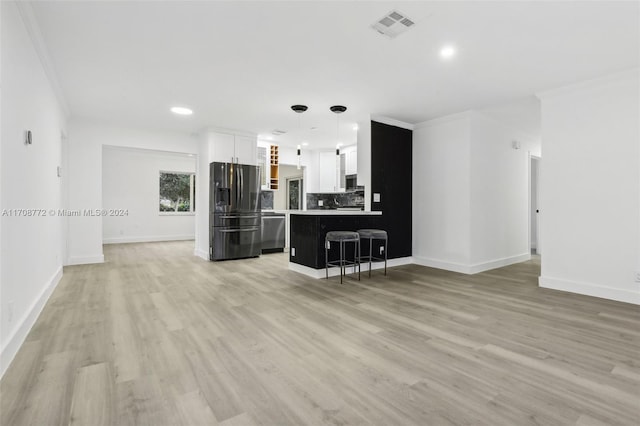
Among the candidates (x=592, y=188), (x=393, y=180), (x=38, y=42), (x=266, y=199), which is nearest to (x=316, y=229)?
(x=393, y=180)

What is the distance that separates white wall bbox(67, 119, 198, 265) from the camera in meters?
5.43

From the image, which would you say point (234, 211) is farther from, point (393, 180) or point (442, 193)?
point (442, 193)

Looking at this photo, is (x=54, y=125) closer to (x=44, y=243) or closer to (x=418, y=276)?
(x=44, y=243)

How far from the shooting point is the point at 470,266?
4785 millimetres

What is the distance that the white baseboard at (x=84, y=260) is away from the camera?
5.39m

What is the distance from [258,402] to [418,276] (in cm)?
350

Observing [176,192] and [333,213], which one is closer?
[333,213]

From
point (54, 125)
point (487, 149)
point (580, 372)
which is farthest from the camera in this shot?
point (487, 149)

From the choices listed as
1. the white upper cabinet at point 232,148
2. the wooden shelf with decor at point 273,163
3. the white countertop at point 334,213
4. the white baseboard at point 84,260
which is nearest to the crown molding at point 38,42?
the white upper cabinet at point 232,148

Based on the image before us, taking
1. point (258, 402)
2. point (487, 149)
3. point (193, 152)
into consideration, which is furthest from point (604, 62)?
point (193, 152)

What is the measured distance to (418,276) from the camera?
4625 millimetres

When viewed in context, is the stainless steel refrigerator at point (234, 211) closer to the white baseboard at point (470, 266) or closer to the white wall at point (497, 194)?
the white baseboard at point (470, 266)

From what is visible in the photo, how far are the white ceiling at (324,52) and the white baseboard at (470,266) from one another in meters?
2.42

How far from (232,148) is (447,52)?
4373 mm
